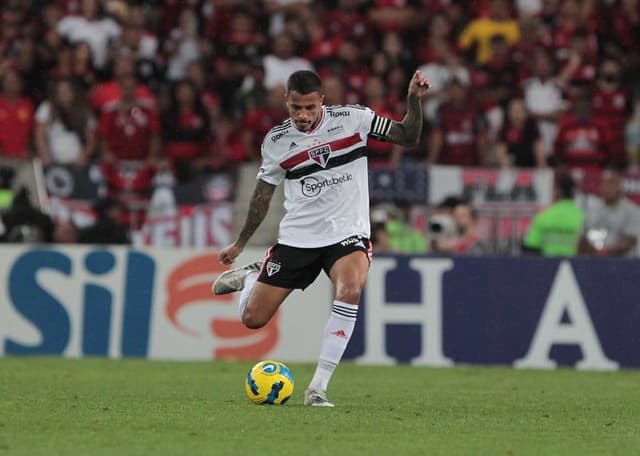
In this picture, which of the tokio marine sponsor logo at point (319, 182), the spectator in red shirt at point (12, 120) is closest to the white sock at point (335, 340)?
the tokio marine sponsor logo at point (319, 182)

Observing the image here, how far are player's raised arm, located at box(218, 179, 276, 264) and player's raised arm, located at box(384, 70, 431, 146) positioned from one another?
0.98 metres

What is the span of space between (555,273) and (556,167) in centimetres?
363

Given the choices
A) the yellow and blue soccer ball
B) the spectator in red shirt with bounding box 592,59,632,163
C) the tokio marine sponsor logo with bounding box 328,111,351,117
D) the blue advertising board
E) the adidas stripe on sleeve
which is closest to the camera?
the yellow and blue soccer ball

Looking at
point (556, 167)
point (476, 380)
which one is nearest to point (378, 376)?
point (476, 380)

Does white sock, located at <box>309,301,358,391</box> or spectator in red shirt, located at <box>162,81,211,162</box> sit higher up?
spectator in red shirt, located at <box>162,81,211,162</box>

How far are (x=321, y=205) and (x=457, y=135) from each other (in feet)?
30.1

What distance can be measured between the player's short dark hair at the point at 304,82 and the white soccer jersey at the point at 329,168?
444 millimetres

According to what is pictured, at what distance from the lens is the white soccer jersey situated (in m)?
10.2

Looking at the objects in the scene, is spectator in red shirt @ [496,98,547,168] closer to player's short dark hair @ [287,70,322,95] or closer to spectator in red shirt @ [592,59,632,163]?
spectator in red shirt @ [592,59,632,163]

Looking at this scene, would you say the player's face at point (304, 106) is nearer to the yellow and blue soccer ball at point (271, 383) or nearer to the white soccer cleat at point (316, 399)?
the yellow and blue soccer ball at point (271, 383)

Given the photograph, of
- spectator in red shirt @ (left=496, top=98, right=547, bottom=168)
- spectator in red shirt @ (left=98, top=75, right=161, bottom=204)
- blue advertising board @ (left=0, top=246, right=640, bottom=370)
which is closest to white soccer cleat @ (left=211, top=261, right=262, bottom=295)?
blue advertising board @ (left=0, top=246, right=640, bottom=370)

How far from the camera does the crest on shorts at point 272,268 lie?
34.1 feet

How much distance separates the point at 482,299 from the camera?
15.9 meters

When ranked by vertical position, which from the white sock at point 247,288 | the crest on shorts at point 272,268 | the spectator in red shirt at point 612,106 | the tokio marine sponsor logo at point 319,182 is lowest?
the white sock at point 247,288
